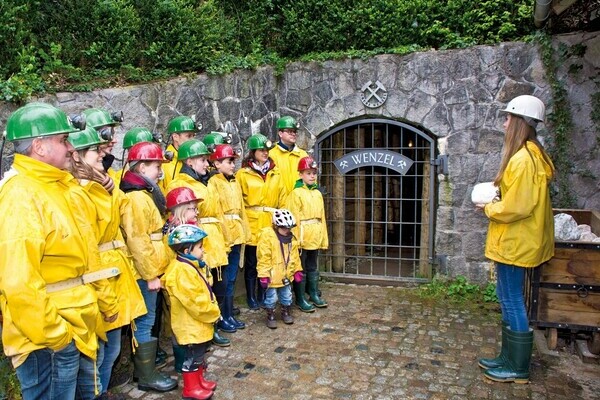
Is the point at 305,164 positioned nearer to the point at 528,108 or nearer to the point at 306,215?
the point at 306,215

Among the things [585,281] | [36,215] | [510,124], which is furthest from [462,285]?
[36,215]

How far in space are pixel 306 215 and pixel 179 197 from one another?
1.99 m

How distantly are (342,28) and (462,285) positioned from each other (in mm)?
3797

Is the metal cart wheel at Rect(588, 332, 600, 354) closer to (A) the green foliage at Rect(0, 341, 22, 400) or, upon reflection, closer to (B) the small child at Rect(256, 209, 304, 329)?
(B) the small child at Rect(256, 209, 304, 329)

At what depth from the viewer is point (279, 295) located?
17.0 feet

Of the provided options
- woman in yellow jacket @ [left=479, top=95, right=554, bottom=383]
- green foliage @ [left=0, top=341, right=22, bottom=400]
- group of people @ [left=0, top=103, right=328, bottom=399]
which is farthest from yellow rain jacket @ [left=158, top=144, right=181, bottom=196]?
woman in yellow jacket @ [left=479, top=95, right=554, bottom=383]

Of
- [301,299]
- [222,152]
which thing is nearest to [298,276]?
[301,299]

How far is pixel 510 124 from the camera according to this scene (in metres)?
3.91

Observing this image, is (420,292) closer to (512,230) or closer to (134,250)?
(512,230)

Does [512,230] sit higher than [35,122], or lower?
lower

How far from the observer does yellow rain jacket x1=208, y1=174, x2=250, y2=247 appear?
16.1 ft

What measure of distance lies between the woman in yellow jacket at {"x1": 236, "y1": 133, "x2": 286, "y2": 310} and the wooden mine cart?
2.75 m

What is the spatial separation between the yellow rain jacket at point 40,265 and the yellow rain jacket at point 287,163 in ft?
11.4

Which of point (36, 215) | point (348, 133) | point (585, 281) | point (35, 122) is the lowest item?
point (585, 281)
